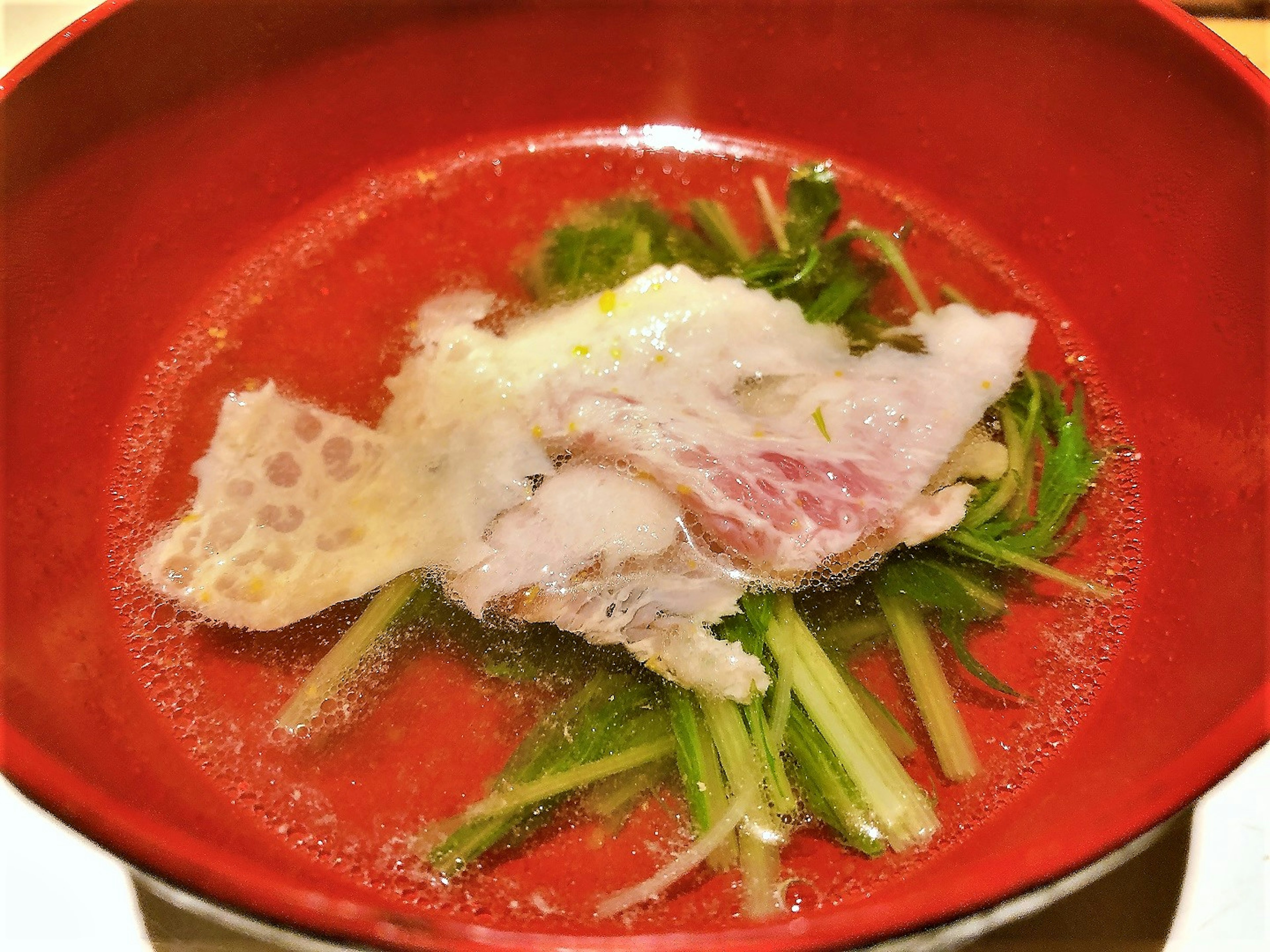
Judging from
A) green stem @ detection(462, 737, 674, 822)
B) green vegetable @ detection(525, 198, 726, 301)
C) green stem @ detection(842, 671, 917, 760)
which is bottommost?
green stem @ detection(462, 737, 674, 822)

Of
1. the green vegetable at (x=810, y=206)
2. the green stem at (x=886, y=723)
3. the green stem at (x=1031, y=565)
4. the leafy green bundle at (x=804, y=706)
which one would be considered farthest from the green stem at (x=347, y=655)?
the green vegetable at (x=810, y=206)

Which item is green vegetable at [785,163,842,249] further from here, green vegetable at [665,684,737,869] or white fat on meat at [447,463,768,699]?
green vegetable at [665,684,737,869]

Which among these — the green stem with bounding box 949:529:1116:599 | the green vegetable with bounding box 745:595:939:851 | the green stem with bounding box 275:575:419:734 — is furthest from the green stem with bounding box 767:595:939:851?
the green stem with bounding box 275:575:419:734

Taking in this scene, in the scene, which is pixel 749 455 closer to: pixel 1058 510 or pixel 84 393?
pixel 1058 510

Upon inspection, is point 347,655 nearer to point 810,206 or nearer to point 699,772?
point 699,772

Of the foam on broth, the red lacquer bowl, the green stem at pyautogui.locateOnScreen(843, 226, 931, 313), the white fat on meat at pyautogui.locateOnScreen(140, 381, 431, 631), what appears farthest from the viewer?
the green stem at pyautogui.locateOnScreen(843, 226, 931, 313)

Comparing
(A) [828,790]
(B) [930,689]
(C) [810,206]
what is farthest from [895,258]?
(A) [828,790]
